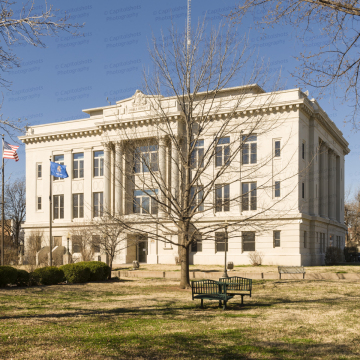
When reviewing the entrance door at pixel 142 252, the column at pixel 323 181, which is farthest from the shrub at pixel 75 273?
the column at pixel 323 181

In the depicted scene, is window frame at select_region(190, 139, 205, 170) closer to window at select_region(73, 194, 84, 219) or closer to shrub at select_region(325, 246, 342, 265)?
shrub at select_region(325, 246, 342, 265)

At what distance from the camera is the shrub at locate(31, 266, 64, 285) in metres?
22.9

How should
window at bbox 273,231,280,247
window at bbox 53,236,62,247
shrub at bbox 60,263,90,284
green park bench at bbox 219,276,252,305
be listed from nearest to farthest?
green park bench at bbox 219,276,252,305
shrub at bbox 60,263,90,284
window at bbox 273,231,280,247
window at bbox 53,236,62,247

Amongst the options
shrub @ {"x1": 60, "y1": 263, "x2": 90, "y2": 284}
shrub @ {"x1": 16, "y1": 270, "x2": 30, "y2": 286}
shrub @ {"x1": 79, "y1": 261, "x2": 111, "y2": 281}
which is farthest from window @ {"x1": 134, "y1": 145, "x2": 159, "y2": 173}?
shrub @ {"x1": 16, "y1": 270, "x2": 30, "y2": 286}

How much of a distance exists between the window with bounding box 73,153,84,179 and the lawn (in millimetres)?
36994

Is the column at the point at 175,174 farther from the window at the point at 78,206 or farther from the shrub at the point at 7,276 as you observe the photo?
the window at the point at 78,206

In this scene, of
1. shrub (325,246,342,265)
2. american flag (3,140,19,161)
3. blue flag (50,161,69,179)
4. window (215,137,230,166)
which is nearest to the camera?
window (215,137,230,166)

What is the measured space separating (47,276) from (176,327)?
14.0 meters

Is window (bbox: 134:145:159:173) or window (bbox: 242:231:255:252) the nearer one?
window (bbox: 134:145:159:173)

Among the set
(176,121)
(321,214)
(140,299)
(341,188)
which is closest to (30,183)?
(176,121)

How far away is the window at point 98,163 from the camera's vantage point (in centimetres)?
5319

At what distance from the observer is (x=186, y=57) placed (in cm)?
2048

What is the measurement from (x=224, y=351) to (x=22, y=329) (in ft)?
16.6

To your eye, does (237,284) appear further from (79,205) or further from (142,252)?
(79,205)
